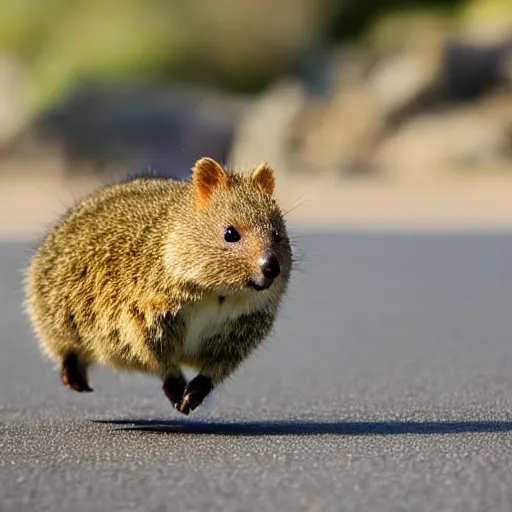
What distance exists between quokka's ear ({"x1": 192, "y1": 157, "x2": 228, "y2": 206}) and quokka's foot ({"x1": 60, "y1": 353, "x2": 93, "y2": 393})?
108 cm

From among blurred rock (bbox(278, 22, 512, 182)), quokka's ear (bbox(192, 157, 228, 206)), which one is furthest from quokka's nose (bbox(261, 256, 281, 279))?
blurred rock (bbox(278, 22, 512, 182))

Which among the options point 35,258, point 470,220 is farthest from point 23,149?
point 35,258

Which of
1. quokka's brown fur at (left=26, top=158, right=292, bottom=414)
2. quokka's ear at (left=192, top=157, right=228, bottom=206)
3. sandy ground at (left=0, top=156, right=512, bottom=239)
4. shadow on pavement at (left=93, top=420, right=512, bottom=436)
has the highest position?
sandy ground at (left=0, top=156, right=512, bottom=239)

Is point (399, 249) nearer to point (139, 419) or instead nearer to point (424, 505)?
point (139, 419)

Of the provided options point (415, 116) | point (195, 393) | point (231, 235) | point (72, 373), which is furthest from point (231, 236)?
point (415, 116)

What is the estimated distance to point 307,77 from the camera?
35094mm

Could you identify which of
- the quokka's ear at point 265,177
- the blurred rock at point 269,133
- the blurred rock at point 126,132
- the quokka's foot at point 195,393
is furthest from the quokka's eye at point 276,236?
the blurred rock at point 126,132

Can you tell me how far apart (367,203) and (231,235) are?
1587cm

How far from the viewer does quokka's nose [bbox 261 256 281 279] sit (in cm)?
542

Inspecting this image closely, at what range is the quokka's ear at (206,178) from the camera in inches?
231

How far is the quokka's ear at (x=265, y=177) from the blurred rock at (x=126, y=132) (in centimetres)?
2320

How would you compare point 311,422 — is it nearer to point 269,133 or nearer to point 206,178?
point 206,178

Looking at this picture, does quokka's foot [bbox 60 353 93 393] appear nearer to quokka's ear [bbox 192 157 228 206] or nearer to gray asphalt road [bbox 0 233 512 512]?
gray asphalt road [bbox 0 233 512 512]

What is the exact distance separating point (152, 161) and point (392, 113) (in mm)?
5597
